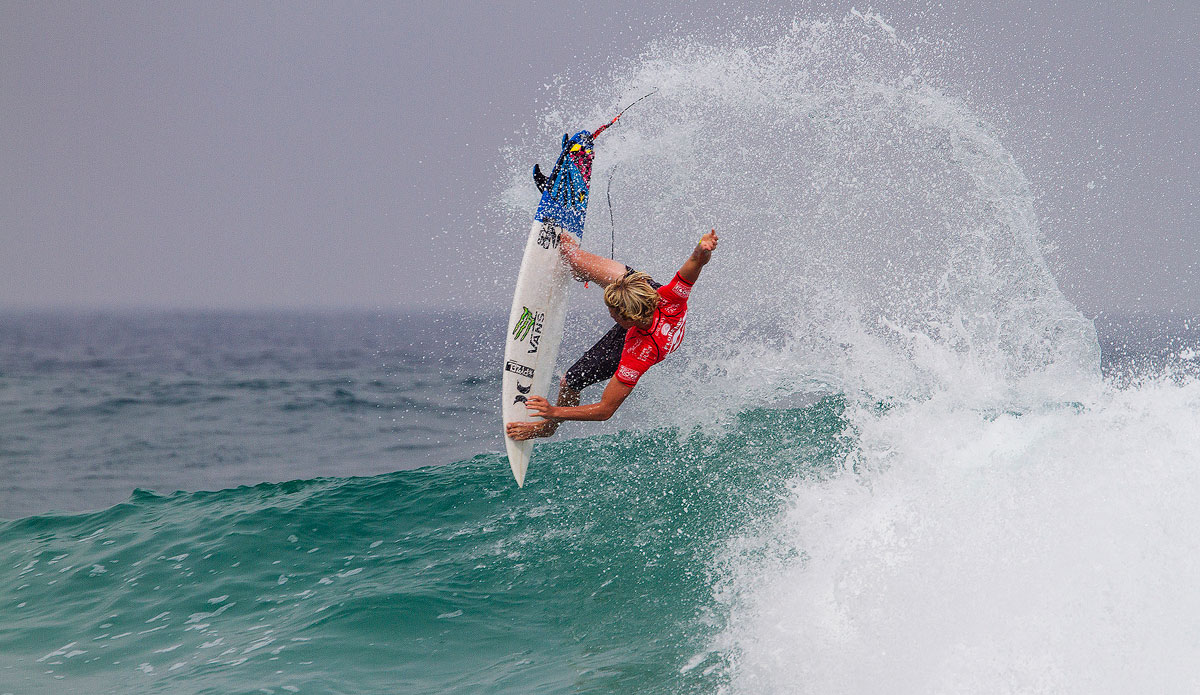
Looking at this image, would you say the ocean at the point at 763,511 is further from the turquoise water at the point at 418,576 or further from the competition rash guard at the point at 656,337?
the competition rash guard at the point at 656,337

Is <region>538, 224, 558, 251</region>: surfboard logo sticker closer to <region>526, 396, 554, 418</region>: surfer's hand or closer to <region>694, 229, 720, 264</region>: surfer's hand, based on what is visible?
<region>526, 396, 554, 418</region>: surfer's hand

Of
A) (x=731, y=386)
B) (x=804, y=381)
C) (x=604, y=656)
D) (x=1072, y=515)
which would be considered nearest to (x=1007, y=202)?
(x=804, y=381)

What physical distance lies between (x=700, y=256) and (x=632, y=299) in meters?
0.56

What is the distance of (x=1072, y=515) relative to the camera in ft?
→ 13.1

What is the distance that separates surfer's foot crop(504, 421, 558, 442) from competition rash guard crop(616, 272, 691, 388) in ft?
3.83

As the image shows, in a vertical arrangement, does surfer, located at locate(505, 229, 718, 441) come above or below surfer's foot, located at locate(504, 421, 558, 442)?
above

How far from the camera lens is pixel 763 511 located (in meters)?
6.18

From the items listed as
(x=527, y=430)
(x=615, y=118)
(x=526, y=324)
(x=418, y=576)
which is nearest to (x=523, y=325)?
(x=526, y=324)

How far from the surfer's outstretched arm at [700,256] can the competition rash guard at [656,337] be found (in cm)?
7

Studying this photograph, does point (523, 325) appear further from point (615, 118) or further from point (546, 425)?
point (615, 118)

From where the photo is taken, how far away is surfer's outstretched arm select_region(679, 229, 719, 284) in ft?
17.5

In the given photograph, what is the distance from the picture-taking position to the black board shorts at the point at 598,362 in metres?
6.37

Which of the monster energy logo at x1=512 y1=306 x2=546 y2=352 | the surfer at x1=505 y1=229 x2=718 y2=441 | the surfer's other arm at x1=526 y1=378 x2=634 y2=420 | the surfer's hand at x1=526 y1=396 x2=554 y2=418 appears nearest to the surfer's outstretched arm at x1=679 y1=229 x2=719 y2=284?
the surfer at x1=505 y1=229 x2=718 y2=441

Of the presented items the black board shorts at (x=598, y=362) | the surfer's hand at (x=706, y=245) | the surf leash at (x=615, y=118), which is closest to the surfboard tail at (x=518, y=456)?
the black board shorts at (x=598, y=362)
